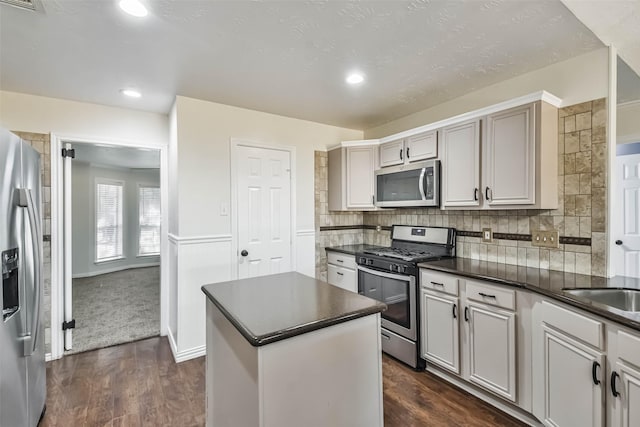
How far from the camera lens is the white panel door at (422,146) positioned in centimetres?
277

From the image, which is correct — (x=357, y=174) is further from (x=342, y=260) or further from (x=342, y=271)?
(x=342, y=271)

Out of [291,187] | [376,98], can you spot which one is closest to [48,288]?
[291,187]

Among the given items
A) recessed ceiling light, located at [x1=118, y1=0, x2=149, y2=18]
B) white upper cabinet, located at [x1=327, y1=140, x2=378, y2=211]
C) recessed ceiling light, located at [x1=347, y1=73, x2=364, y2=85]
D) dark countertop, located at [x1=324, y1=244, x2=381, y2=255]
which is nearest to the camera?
recessed ceiling light, located at [x1=118, y1=0, x2=149, y2=18]

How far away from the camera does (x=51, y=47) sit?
194 centimetres

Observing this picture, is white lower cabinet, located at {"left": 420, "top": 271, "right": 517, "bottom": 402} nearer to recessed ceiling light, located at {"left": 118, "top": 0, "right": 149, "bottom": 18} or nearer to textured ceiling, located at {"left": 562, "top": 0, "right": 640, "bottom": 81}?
textured ceiling, located at {"left": 562, "top": 0, "right": 640, "bottom": 81}

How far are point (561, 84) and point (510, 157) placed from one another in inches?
24.4

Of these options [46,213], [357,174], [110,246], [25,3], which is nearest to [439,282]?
[357,174]

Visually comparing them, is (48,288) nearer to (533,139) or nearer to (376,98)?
(376,98)

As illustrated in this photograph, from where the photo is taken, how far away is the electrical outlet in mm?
2204

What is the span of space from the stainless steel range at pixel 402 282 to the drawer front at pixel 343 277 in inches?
4.5

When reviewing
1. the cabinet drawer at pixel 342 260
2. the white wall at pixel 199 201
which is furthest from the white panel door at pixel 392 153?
the white wall at pixel 199 201

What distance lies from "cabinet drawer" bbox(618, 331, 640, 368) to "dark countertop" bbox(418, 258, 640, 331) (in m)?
0.06

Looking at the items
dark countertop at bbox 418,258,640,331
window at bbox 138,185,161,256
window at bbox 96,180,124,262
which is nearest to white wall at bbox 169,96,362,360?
dark countertop at bbox 418,258,640,331

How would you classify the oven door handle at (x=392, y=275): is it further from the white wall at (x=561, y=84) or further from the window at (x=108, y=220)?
the window at (x=108, y=220)
